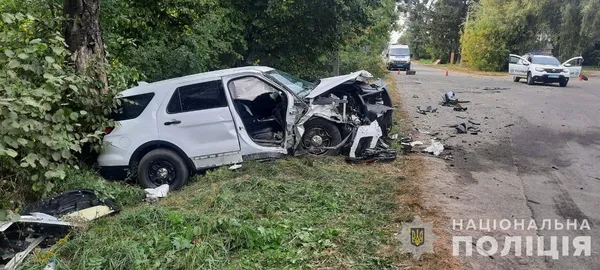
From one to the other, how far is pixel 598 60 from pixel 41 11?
39.7m

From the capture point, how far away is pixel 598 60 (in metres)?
35.5

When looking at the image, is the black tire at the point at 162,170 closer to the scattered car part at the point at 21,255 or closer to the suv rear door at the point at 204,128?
the suv rear door at the point at 204,128

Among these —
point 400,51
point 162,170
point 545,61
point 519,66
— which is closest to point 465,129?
point 162,170

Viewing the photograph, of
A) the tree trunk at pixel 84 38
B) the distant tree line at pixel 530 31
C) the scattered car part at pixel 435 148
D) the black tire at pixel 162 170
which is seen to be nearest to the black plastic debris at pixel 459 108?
the scattered car part at pixel 435 148

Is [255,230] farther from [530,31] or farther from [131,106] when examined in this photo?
[530,31]

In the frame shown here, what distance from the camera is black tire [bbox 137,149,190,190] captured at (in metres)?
6.64

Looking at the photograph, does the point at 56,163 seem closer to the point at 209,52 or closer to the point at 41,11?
the point at 41,11

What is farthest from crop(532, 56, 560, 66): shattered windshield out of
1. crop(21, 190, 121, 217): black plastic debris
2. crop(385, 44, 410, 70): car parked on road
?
crop(21, 190, 121, 217): black plastic debris

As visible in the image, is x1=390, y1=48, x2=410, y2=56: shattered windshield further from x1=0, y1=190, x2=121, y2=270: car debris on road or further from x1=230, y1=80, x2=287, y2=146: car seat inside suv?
x1=0, y1=190, x2=121, y2=270: car debris on road

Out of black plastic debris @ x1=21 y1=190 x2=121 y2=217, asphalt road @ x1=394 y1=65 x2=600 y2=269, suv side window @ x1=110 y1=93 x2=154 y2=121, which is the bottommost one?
asphalt road @ x1=394 y1=65 x2=600 y2=269

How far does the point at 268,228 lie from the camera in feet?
14.0

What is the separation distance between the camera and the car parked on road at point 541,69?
758 inches

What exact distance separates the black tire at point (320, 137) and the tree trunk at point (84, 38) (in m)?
3.17

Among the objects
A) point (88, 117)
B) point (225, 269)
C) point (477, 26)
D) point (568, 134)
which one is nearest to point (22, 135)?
point (88, 117)
